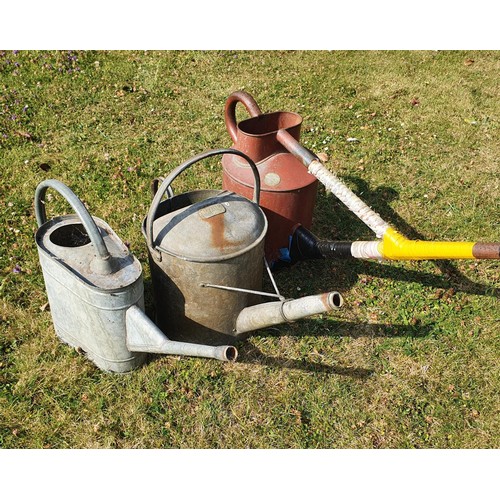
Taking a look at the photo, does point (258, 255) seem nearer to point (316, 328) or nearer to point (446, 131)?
point (316, 328)

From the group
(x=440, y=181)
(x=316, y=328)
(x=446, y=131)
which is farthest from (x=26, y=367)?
(x=446, y=131)

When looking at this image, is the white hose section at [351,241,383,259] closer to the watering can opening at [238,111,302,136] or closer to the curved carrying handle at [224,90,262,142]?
the watering can opening at [238,111,302,136]

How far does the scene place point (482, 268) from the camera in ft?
14.2

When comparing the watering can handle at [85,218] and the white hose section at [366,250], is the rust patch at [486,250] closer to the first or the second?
the white hose section at [366,250]

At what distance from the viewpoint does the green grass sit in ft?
10.5

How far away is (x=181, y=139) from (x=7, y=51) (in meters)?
3.22

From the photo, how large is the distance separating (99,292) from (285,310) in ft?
3.43

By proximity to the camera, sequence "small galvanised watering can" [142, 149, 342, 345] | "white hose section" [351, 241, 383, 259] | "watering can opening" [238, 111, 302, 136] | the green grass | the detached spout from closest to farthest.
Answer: the detached spout → "small galvanised watering can" [142, 149, 342, 345] → the green grass → "white hose section" [351, 241, 383, 259] → "watering can opening" [238, 111, 302, 136]

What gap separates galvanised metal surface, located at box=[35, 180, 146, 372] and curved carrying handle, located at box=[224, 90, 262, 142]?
1428 mm

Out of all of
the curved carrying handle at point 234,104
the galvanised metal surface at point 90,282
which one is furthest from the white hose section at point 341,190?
the galvanised metal surface at point 90,282

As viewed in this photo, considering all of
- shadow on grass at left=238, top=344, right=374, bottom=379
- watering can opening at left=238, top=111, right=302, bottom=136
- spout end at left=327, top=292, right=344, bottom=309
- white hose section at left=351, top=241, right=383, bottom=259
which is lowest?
shadow on grass at left=238, top=344, right=374, bottom=379

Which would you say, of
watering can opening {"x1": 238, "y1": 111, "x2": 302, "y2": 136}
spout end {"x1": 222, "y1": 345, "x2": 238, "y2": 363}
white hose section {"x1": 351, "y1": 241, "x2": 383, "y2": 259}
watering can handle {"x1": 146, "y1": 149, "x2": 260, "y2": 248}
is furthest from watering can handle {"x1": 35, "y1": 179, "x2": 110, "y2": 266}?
white hose section {"x1": 351, "y1": 241, "x2": 383, "y2": 259}

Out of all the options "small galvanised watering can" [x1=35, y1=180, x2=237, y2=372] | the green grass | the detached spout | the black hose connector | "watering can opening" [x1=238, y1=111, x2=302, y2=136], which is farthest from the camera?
"watering can opening" [x1=238, y1=111, x2=302, y2=136]

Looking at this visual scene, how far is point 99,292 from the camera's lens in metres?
2.85
